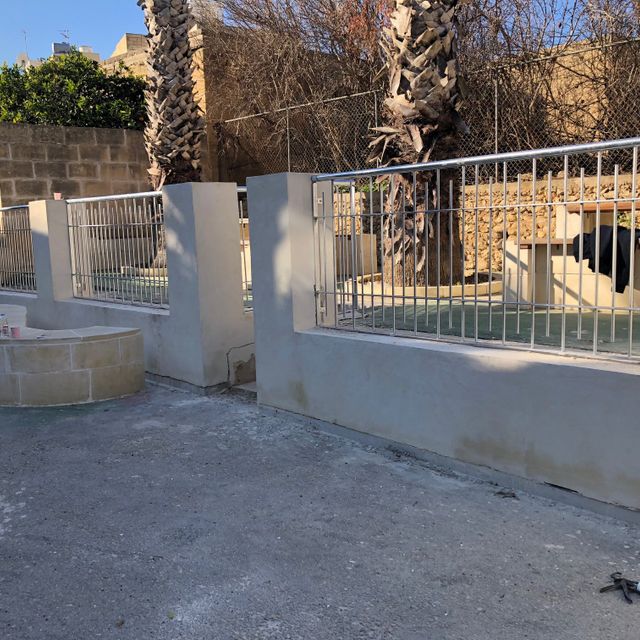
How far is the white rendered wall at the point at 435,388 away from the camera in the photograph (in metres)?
3.68

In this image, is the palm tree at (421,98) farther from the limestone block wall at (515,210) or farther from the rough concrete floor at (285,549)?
the rough concrete floor at (285,549)

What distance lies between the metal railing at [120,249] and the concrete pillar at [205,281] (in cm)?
42

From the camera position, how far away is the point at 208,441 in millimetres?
5250

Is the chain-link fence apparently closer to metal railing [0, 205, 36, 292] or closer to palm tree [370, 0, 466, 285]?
palm tree [370, 0, 466, 285]

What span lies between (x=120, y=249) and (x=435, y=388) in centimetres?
451

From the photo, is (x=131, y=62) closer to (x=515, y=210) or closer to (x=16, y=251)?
(x=16, y=251)

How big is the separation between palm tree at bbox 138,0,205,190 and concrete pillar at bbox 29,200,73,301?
13.9 ft

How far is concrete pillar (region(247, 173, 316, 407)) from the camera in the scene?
5352mm

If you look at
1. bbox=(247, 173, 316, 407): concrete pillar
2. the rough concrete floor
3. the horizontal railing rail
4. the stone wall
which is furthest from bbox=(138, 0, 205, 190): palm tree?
the rough concrete floor

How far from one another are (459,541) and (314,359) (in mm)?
2099

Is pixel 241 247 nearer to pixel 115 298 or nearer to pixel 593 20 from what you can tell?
pixel 115 298

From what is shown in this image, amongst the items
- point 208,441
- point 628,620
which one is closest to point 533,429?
point 628,620

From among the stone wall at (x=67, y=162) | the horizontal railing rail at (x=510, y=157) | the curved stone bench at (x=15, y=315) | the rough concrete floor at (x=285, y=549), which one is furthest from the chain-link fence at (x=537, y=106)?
the rough concrete floor at (x=285, y=549)

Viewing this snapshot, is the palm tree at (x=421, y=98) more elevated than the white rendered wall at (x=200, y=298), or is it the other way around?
the palm tree at (x=421, y=98)
